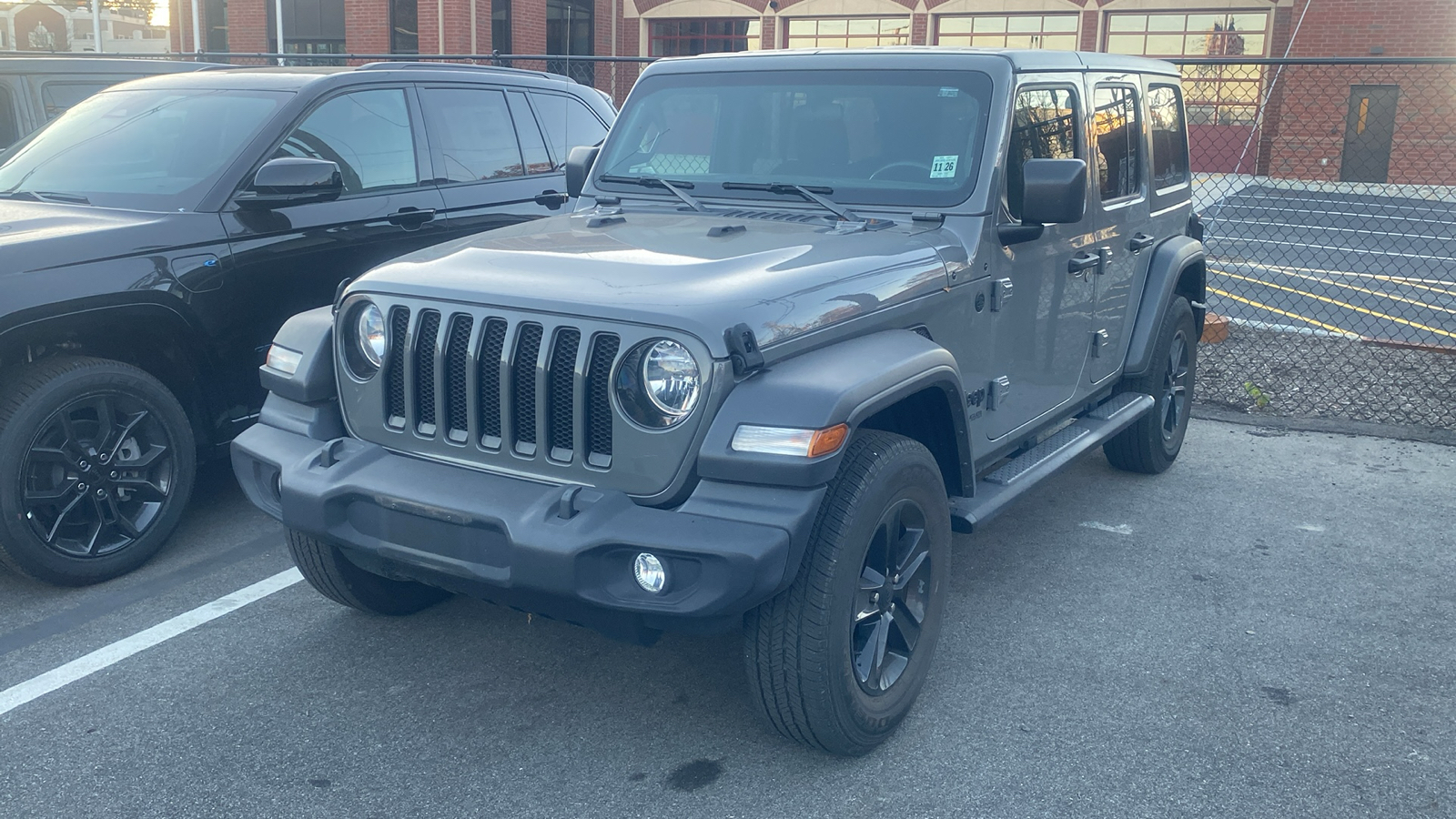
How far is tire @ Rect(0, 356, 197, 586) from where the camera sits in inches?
169

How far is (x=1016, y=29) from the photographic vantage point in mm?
29906

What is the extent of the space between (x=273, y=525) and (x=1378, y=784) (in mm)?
4242

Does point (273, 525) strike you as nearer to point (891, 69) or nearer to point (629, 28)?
point (891, 69)

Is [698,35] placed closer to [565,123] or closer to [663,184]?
[565,123]

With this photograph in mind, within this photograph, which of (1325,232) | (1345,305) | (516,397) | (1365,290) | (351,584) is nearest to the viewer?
(516,397)

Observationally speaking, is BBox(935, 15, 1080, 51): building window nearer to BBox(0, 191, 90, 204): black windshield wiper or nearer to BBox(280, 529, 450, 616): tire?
BBox(0, 191, 90, 204): black windshield wiper

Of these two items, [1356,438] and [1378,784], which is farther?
[1356,438]

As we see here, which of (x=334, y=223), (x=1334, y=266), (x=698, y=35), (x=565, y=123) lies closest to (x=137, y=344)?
(x=334, y=223)

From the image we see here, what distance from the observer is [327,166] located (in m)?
5.04

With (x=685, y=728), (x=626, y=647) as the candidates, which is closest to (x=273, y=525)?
(x=626, y=647)

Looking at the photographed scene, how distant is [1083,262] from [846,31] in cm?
2803

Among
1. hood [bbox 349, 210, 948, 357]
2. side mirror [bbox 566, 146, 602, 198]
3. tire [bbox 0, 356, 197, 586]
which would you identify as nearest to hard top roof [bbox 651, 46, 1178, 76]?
side mirror [bbox 566, 146, 602, 198]

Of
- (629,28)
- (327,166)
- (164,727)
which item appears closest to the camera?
(164,727)

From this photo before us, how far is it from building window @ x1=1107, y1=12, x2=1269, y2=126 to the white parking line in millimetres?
27550
